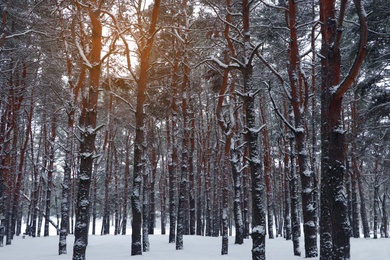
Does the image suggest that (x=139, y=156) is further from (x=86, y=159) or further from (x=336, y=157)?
(x=336, y=157)

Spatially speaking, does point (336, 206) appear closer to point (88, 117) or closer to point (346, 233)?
point (346, 233)

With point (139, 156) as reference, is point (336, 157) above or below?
below

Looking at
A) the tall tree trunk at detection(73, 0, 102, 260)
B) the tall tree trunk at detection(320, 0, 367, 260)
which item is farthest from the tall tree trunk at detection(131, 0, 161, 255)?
the tall tree trunk at detection(320, 0, 367, 260)

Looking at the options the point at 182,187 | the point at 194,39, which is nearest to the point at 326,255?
the point at 182,187

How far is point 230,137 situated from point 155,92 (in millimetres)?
8319

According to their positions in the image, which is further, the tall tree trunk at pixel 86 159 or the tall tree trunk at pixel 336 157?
the tall tree trunk at pixel 86 159

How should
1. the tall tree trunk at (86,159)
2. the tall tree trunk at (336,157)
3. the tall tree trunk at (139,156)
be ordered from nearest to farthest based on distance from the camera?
the tall tree trunk at (336,157)
the tall tree trunk at (86,159)
the tall tree trunk at (139,156)

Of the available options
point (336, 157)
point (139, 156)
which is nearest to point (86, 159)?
point (139, 156)

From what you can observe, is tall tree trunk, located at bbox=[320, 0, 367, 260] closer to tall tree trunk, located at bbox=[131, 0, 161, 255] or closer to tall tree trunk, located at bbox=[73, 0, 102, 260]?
tall tree trunk, located at bbox=[73, 0, 102, 260]

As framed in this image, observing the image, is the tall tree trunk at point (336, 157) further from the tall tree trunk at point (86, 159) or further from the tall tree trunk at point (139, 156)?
the tall tree trunk at point (139, 156)

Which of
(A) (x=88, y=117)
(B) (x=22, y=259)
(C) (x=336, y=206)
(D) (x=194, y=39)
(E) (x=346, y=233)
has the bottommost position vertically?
(B) (x=22, y=259)

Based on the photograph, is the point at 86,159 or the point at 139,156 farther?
the point at 139,156

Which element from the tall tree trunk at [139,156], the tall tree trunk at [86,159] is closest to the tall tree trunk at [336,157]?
the tall tree trunk at [86,159]

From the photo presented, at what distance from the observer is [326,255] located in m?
7.98
